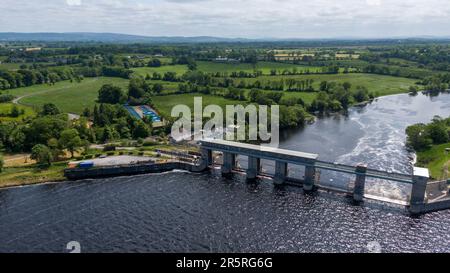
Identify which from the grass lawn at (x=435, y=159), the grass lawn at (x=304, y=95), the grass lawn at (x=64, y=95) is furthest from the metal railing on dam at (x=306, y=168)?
the grass lawn at (x=64, y=95)

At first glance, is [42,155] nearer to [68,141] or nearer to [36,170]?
[36,170]

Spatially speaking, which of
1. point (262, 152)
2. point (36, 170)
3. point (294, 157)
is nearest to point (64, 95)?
point (36, 170)

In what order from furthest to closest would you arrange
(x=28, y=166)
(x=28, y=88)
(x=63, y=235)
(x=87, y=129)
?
(x=28, y=88) < (x=87, y=129) < (x=28, y=166) < (x=63, y=235)

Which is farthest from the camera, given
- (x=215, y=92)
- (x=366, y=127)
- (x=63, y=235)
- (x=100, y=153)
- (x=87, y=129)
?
(x=215, y=92)

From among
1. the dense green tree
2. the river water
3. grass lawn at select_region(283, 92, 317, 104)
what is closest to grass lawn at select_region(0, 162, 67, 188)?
the river water

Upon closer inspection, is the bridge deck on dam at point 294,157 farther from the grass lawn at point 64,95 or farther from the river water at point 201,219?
the grass lawn at point 64,95

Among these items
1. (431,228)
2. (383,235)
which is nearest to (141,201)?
(383,235)

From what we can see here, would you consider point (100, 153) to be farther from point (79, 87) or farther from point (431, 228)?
point (79, 87)
